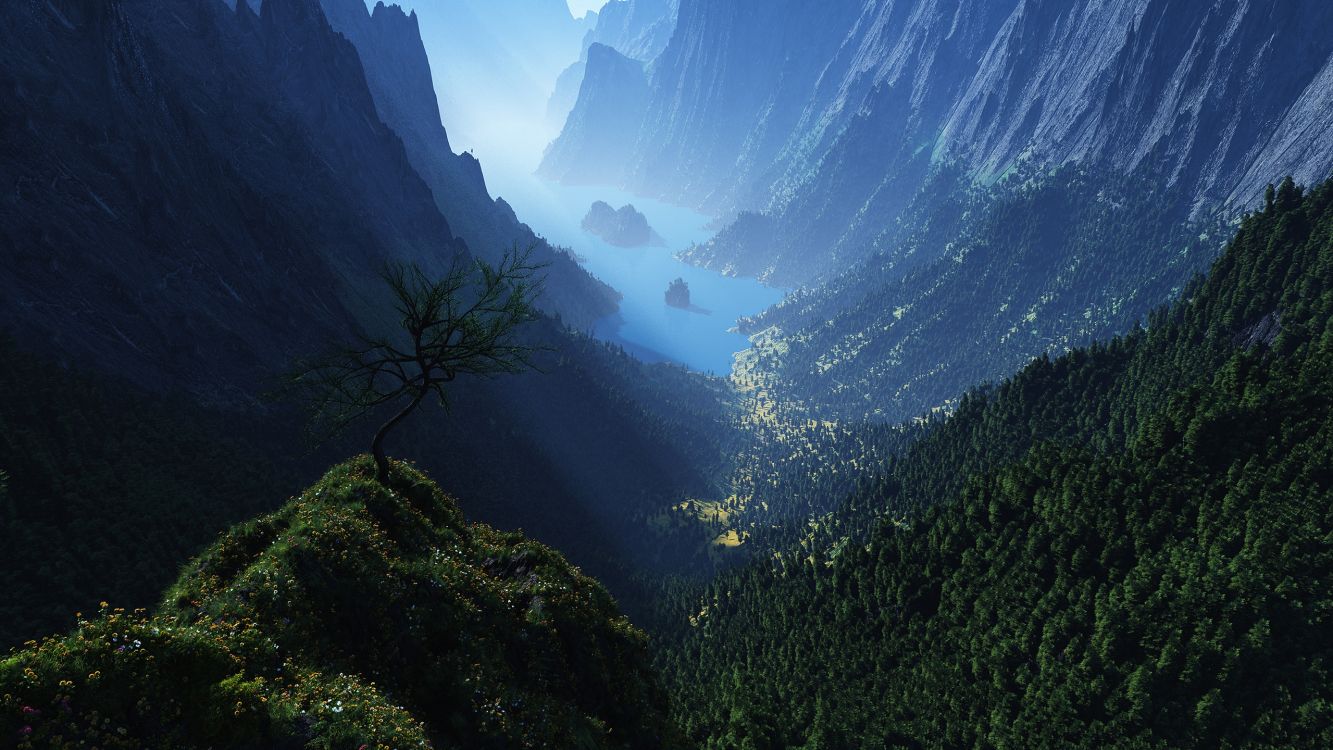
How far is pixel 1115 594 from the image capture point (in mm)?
93812

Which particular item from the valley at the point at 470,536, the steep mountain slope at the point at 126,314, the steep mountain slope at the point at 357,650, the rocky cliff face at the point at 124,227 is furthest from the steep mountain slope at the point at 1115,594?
the rocky cliff face at the point at 124,227

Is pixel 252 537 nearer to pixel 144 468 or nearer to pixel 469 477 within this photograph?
pixel 144 468

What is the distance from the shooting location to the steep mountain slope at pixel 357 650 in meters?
18.7

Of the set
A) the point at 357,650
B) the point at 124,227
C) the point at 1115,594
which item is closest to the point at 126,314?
the point at 124,227

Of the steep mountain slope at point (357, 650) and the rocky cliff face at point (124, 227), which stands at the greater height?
the rocky cliff face at point (124, 227)

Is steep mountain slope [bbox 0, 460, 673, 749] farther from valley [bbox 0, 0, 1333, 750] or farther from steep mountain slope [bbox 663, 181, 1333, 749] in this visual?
steep mountain slope [bbox 663, 181, 1333, 749]

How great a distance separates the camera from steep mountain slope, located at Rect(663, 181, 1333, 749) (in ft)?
270

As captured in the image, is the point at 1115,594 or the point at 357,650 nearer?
the point at 357,650

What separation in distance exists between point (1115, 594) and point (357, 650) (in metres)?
106

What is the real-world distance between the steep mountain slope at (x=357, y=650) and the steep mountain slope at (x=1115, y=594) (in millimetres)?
51441

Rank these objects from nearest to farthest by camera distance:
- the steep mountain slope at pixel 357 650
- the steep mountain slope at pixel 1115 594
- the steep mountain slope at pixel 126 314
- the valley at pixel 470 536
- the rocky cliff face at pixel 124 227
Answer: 1. the steep mountain slope at pixel 357 650
2. the valley at pixel 470 536
3. the steep mountain slope at pixel 1115 594
4. the steep mountain slope at pixel 126 314
5. the rocky cliff face at pixel 124 227

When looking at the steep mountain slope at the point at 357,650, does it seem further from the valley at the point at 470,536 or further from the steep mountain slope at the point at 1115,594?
the steep mountain slope at the point at 1115,594

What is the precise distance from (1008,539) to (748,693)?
5717 centimetres

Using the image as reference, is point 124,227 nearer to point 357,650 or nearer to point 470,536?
point 470,536
